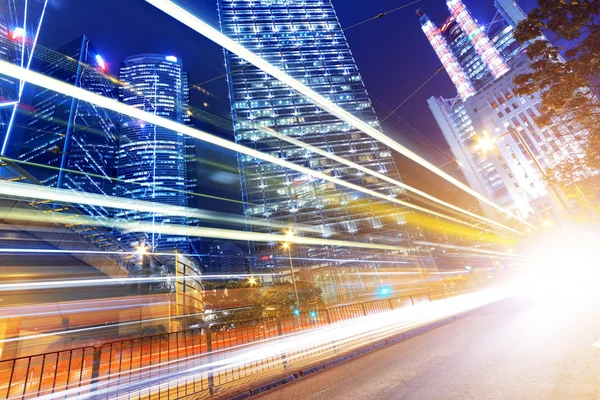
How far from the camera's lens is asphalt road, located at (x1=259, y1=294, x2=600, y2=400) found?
11.1ft

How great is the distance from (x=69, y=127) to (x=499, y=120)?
13300 cm

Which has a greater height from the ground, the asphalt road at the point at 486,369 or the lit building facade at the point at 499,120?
the lit building facade at the point at 499,120

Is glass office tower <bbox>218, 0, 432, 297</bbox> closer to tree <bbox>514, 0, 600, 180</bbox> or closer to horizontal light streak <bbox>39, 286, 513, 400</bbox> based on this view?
horizontal light streak <bbox>39, 286, 513, 400</bbox>

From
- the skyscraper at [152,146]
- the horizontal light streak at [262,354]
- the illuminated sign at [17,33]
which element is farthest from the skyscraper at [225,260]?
the horizontal light streak at [262,354]

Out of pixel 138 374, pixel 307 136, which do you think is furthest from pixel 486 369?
pixel 307 136

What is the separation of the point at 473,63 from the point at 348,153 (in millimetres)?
100960

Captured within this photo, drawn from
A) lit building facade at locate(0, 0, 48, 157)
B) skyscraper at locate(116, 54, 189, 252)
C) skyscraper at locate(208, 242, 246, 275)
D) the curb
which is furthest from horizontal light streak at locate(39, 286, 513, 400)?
skyscraper at locate(116, 54, 189, 252)

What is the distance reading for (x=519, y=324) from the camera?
7559mm

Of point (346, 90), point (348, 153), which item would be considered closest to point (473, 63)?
point (346, 90)

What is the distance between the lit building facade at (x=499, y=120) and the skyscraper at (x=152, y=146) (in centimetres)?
11887

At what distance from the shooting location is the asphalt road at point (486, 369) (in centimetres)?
338

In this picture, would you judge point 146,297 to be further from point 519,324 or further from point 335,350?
point 519,324

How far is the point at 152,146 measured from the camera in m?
120

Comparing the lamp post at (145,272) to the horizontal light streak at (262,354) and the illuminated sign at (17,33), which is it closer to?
the horizontal light streak at (262,354)
